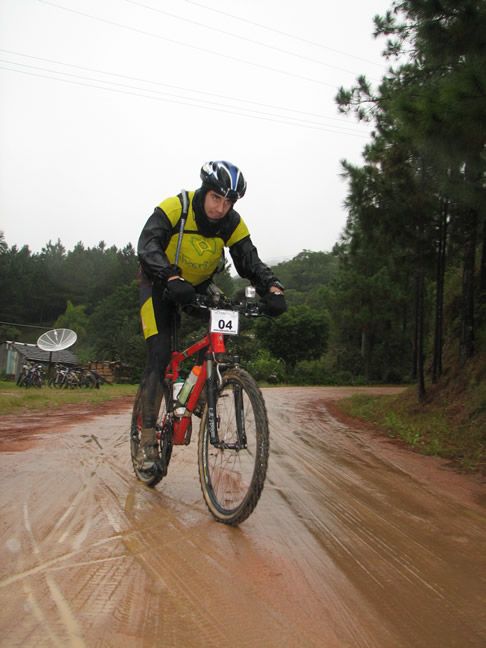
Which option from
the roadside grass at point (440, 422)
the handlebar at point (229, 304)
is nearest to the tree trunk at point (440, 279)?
the roadside grass at point (440, 422)

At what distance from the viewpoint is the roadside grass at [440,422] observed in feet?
22.5

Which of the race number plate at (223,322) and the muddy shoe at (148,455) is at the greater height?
the race number plate at (223,322)

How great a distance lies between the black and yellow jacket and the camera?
11.8ft

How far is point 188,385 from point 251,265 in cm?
97

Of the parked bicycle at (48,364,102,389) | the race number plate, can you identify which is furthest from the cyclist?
the parked bicycle at (48,364,102,389)

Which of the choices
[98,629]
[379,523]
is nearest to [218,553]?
[98,629]

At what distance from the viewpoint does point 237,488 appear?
3154 mm

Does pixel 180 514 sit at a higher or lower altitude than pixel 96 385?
higher

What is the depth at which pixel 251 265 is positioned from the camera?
388cm

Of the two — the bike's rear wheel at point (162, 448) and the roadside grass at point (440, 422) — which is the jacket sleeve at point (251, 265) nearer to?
the bike's rear wheel at point (162, 448)

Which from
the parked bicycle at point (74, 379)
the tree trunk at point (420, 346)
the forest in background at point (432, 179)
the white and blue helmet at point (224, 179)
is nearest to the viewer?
the white and blue helmet at point (224, 179)

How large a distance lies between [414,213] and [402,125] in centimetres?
579

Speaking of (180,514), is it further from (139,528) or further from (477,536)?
(477,536)

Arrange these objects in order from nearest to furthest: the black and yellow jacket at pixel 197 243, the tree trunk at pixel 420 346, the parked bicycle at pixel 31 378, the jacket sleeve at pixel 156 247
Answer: the jacket sleeve at pixel 156 247 < the black and yellow jacket at pixel 197 243 < the tree trunk at pixel 420 346 < the parked bicycle at pixel 31 378
